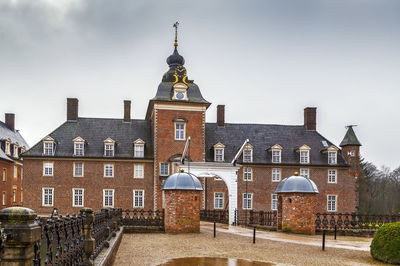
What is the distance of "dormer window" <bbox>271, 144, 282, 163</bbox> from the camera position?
122 feet

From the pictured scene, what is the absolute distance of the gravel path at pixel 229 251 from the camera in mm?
11062

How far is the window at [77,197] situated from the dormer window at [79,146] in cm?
284

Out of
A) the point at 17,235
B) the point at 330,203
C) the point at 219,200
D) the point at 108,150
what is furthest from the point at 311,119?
the point at 17,235

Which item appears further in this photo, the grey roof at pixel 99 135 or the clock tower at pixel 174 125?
the grey roof at pixel 99 135

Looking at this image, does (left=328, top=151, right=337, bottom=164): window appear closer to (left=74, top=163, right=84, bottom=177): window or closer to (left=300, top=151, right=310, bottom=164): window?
(left=300, top=151, right=310, bottom=164): window

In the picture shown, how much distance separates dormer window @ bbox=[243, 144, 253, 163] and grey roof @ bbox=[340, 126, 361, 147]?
8310mm

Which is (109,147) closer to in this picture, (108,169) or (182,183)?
(108,169)

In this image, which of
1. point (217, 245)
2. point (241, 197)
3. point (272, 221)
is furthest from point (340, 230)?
point (241, 197)

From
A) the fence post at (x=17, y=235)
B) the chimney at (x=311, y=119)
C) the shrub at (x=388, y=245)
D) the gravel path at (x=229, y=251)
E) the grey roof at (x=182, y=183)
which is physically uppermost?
the chimney at (x=311, y=119)

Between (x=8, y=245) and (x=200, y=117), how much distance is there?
3133 cm

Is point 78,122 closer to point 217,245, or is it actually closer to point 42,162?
point 42,162

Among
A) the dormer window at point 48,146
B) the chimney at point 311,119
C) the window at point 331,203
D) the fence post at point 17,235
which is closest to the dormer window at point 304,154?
the chimney at point 311,119

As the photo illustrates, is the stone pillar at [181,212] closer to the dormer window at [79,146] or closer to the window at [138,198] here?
the window at [138,198]

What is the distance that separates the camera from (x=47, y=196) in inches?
1335
